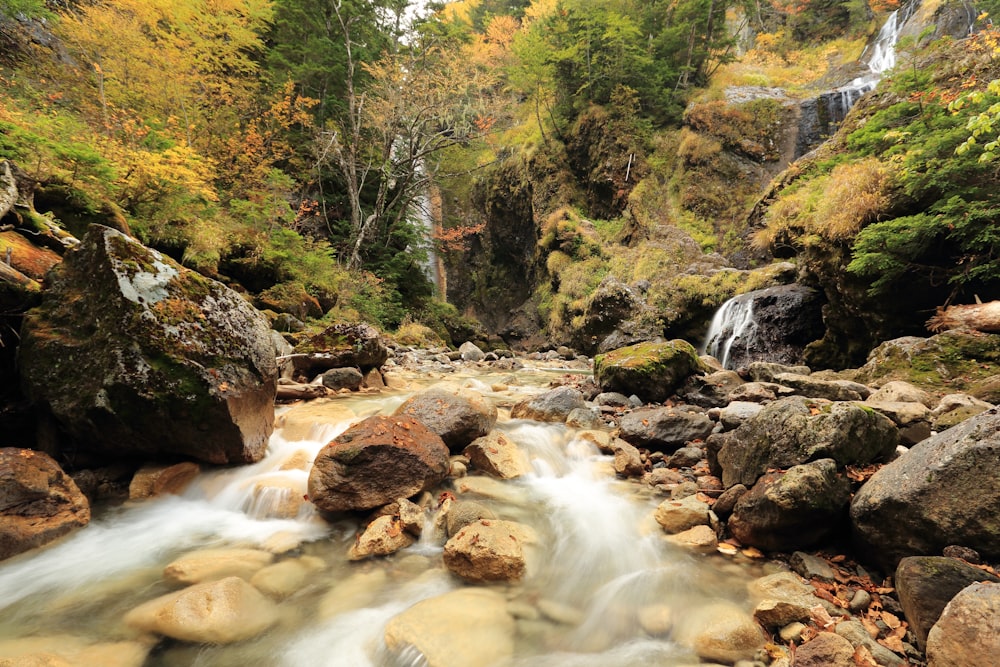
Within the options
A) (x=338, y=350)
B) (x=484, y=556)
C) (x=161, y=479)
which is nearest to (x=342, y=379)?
(x=338, y=350)

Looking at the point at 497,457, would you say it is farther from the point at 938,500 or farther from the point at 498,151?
the point at 498,151

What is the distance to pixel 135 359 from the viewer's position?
359cm

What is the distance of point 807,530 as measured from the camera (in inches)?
115

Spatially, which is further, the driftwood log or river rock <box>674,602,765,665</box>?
the driftwood log

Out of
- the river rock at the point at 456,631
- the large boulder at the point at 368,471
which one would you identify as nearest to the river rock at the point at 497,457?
the large boulder at the point at 368,471

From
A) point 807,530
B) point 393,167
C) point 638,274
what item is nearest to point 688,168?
point 638,274

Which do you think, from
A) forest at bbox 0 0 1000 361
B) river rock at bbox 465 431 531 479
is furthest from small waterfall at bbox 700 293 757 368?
river rock at bbox 465 431 531 479

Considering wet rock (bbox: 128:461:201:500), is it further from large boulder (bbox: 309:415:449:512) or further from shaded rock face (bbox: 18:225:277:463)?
large boulder (bbox: 309:415:449:512)

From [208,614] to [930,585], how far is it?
3.89 m

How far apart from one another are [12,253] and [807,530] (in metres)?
A: 7.32

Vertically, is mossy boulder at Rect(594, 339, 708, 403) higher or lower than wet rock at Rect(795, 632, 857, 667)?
higher

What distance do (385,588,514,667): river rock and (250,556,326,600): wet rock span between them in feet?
2.67

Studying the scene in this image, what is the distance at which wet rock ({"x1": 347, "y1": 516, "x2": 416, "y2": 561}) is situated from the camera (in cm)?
317

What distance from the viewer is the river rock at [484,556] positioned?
2.87 meters
